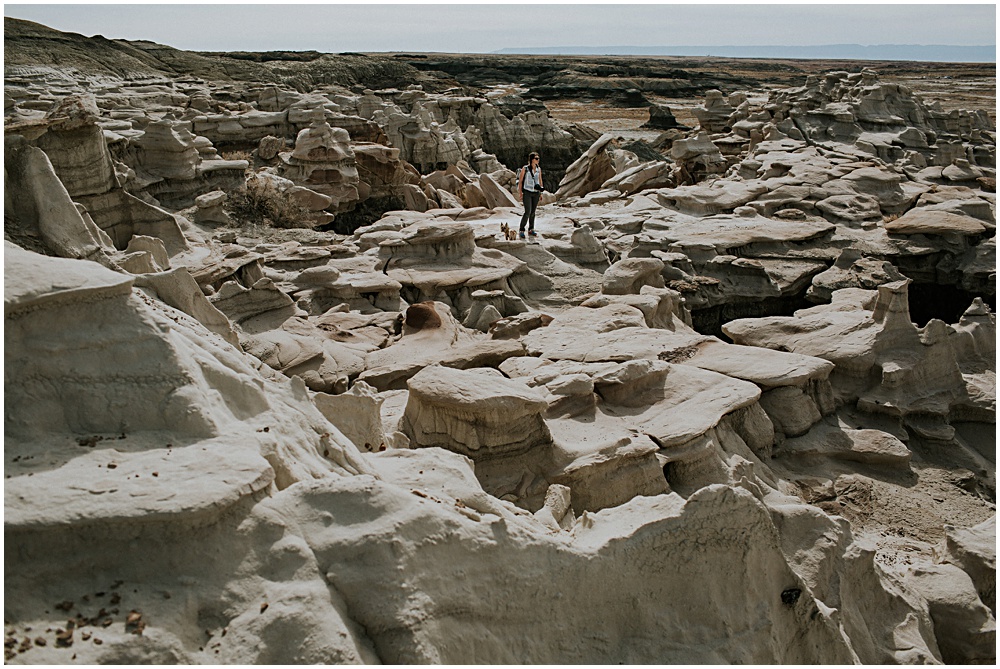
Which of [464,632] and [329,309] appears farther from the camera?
[329,309]

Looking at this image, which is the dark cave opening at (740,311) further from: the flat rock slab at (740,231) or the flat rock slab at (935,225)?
the flat rock slab at (935,225)

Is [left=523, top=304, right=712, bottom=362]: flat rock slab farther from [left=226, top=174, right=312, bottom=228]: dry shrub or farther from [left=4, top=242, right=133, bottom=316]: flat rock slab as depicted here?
[left=226, top=174, right=312, bottom=228]: dry shrub

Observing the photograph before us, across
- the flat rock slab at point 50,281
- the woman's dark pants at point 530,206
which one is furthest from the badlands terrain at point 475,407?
the woman's dark pants at point 530,206

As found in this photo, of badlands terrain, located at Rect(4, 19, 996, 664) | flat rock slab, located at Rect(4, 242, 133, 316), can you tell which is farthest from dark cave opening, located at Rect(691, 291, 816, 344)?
flat rock slab, located at Rect(4, 242, 133, 316)

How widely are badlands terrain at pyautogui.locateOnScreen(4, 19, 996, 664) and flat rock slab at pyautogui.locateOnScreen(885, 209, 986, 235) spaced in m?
0.05

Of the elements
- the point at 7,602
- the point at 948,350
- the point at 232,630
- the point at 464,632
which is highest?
the point at 7,602

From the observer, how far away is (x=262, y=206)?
11.8m

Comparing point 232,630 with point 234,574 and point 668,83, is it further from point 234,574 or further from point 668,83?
point 668,83

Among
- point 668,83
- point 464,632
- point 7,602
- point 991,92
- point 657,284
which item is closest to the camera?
point 7,602

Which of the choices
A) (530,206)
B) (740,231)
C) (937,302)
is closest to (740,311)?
(740,231)

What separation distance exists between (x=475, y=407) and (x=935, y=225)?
10.1 m

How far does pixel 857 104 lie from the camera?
20141 millimetres

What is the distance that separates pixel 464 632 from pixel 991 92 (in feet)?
180

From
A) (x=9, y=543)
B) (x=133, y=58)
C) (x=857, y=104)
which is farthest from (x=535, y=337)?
(x=133, y=58)
